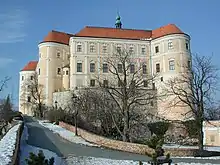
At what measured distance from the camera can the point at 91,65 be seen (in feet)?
226

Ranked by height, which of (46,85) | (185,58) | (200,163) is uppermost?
(185,58)

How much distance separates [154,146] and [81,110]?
32.3 m

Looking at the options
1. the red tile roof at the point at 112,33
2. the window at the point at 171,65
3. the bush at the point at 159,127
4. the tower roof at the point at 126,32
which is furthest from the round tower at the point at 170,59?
the bush at the point at 159,127

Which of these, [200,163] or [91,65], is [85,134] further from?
[91,65]

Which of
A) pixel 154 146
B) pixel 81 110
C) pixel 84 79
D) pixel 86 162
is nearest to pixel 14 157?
pixel 154 146

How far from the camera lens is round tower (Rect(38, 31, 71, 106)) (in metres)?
70.9

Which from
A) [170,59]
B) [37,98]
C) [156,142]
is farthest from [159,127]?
[156,142]

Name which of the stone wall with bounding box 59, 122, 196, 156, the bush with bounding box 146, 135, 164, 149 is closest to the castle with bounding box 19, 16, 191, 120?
the stone wall with bounding box 59, 122, 196, 156

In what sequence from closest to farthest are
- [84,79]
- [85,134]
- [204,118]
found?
[204,118] < [85,134] < [84,79]

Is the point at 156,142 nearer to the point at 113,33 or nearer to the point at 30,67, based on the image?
the point at 113,33

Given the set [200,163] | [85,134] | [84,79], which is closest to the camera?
[200,163]

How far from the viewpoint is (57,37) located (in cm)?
7300

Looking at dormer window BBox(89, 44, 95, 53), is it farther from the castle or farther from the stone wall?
the stone wall

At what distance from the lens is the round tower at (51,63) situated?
70.9 metres
